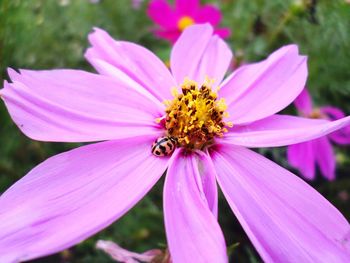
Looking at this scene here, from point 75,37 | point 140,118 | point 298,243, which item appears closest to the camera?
point 298,243

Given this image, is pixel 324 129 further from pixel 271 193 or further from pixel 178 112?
pixel 178 112

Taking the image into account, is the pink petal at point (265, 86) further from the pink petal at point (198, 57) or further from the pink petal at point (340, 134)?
the pink petal at point (340, 134)

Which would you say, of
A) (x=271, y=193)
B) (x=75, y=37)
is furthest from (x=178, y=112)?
(x=75, y=37)

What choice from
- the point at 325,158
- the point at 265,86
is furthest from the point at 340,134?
the point at 265,86

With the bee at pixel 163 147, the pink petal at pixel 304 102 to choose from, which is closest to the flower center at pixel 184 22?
the pink petal at pixel 304 102

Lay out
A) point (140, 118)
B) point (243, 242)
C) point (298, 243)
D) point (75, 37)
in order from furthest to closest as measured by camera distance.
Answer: point (75, 37), point (243, 242), point (140, 118), point (298, 243)

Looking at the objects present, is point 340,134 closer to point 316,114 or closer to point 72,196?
point 316,114

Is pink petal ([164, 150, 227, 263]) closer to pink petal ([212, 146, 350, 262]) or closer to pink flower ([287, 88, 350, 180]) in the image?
pink petal ([212, 146, 350, 262])
